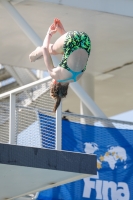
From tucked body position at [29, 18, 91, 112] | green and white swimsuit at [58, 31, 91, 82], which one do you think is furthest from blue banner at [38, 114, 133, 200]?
green and white swimsuit at [58, 31, 91, 82]

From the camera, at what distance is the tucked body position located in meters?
10.8

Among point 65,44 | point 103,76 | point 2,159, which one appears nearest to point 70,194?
point 2,159

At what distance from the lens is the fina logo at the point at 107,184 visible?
54.0 feet

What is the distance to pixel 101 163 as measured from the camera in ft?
54.7

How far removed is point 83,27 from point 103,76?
13.3 feet

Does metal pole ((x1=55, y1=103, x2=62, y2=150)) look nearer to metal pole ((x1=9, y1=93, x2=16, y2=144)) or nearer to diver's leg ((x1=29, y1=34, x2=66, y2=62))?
metal pole ((x1=9, y1=93, x2=16, y2=144))

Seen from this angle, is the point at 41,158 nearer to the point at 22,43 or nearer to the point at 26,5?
the point at 26,5

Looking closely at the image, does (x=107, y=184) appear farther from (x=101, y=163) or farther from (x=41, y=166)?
(x=41, y=166)

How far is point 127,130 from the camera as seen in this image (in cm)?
1706

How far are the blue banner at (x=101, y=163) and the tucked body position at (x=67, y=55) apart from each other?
5.24 metres

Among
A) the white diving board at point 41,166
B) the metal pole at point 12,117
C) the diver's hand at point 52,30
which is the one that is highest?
the metal pole at point 12,117

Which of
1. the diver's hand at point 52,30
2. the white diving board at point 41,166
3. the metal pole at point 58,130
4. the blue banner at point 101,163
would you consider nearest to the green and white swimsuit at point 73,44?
the diver's hand at point 52,30

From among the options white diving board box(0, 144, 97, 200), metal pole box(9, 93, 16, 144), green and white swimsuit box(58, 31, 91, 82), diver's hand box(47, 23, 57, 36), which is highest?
metal pole box(9, 93, 16, 144)

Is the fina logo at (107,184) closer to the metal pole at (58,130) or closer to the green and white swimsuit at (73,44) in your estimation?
the metal pole at (58,130)
